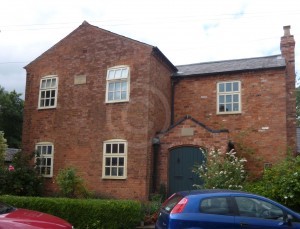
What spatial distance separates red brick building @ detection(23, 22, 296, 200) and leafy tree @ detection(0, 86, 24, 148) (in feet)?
68.7

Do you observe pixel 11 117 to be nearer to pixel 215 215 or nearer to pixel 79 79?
pixel 79 79

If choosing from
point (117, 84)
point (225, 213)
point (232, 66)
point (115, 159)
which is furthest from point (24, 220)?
point (232, 66)

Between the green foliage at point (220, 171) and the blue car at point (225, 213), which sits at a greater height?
the green foliage at point (220, 171)

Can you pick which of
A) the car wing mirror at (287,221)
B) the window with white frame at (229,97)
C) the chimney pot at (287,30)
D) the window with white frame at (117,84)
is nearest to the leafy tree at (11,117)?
the window with white frame at (117,84)

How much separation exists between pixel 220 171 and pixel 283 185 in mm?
2563

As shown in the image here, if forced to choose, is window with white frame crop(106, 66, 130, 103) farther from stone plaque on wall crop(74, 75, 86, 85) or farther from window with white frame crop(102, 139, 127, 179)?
window with white frame crop(102, 139, 127, 179)

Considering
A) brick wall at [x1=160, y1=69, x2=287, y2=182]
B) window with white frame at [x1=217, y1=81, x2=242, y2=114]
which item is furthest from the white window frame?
window with white frame at [x1=217, y1=81, x2=242, y2=114]

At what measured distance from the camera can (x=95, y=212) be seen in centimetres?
1065

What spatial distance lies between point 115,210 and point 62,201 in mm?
1746

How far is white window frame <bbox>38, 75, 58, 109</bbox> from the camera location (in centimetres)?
1798

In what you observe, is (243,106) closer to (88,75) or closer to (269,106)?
(269,106)

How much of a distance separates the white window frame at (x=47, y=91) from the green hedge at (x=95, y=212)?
788cm

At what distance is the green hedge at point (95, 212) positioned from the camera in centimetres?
1063

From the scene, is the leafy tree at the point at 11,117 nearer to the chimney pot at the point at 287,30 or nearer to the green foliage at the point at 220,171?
the green foliage at the point at 220,171
